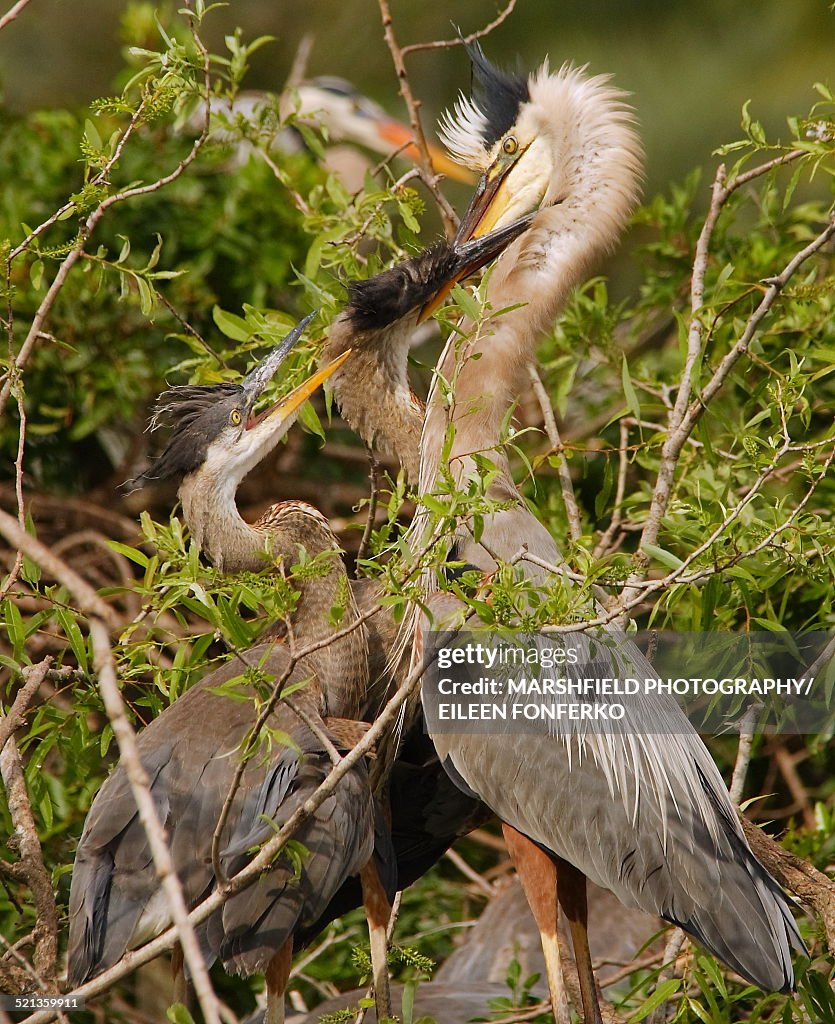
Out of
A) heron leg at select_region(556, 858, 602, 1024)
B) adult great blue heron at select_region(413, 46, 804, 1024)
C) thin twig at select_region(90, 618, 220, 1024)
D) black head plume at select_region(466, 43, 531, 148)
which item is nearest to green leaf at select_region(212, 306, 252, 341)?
adult great blue heron at select_region(413, 46, 804, 1024)

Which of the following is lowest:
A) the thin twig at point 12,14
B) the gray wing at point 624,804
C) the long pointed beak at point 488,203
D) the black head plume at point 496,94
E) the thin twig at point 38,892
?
the thin twig at point 38,892

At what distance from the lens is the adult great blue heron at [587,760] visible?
310 cm

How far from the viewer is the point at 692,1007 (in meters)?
2.94

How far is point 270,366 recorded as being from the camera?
3465mm

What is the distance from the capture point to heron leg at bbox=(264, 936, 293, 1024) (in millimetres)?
2984

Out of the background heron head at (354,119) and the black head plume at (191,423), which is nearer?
the black head plume at (191,423)

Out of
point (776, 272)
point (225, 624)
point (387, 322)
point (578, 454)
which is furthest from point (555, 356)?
point (225, 624)

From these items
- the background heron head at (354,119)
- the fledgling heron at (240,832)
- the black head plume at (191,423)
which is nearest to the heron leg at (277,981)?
the fledgling heron at (240,832)

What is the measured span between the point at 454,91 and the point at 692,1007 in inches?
347

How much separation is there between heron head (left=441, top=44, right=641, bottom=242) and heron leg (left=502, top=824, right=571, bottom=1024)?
5.33ft

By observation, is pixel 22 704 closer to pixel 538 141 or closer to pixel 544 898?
pixel 544 898

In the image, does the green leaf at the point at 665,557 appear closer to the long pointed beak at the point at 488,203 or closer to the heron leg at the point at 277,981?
the heron leg at the point at 277,981

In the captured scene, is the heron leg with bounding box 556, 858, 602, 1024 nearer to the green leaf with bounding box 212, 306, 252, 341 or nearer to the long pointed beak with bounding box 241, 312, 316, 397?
the long pointed beak with bounding box 241, 312, 316, 397

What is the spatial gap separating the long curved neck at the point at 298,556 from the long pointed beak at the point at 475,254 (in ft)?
2.07
